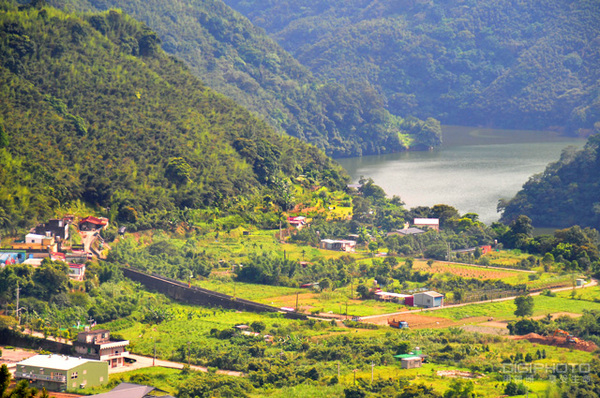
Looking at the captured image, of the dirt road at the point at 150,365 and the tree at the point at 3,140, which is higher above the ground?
the tree at the point at 3,140

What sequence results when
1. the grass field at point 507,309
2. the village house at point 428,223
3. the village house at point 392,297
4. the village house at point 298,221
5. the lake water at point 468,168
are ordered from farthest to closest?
the lake water at point 468,168 < the village house at point 428,223 < the village house at point 298,221 < the village house at point 392,297 < the grass field at point 507,309

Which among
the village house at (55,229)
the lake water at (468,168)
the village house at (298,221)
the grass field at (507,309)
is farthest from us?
the lake water at (468,168)

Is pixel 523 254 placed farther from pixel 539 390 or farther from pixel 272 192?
pixel 539 390

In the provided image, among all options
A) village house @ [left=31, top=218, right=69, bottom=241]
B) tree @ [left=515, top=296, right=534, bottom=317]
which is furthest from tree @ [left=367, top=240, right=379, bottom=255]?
village house @ [left=31, top=218, right=69, bottom=241]

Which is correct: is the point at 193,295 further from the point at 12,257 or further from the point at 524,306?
the point at 524,306

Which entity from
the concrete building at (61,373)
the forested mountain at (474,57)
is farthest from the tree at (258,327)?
the forested mountain at (474,57)

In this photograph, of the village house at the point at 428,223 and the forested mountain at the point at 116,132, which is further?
the village house at the point at 428,223

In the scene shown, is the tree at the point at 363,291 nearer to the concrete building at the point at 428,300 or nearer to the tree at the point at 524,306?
the concrete building at the point at 428,300

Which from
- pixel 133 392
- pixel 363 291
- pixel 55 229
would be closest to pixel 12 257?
pixel 55 229
